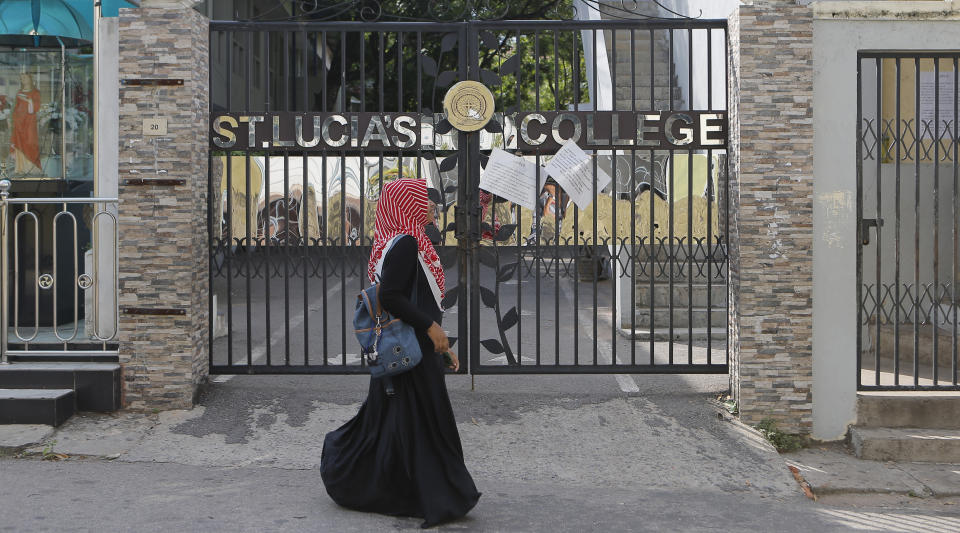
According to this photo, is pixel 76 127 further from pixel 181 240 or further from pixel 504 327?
pixel 504 327

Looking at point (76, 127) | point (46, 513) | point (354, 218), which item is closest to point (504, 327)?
point (354, 218)

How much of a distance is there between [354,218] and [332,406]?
1.41 metres

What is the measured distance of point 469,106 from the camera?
24.2 feet

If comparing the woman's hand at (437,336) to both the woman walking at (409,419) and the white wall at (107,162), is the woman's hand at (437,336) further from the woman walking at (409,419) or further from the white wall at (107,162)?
the white wall at (107,162)

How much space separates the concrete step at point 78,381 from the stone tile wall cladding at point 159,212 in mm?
140

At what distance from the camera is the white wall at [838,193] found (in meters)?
7.04

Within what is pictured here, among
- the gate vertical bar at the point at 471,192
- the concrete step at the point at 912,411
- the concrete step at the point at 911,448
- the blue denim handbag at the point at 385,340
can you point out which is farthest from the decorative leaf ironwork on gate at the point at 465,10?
the concrete step at the point at 911,448

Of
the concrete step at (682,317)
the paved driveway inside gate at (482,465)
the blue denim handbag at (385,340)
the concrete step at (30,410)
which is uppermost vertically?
the blue denim handbag at (385,340)

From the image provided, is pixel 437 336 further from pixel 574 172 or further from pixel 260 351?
pixel 260 351

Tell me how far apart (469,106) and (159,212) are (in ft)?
7.75

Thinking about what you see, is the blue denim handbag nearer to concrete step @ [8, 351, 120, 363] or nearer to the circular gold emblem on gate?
the circular gold emblem on gate

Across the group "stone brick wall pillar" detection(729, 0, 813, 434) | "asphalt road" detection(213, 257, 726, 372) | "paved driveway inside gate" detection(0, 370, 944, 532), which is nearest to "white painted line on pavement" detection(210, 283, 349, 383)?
"asphalt road" detection(213, 257, 726, 372)

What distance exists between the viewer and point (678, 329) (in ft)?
34.0

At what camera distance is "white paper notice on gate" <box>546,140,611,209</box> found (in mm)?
7473
